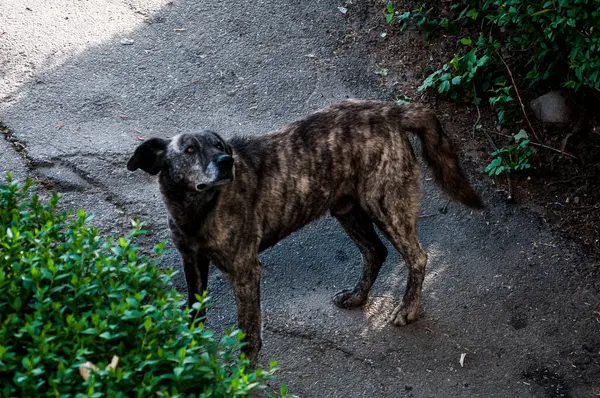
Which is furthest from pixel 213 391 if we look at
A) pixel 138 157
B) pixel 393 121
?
pixel 393 121

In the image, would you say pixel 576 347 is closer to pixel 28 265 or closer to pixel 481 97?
pixel 481 97

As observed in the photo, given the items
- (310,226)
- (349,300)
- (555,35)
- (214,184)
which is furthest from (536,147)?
(214,184)

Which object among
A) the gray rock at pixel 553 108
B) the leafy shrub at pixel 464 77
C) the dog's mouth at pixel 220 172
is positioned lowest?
the gray rock at pixel 553 108

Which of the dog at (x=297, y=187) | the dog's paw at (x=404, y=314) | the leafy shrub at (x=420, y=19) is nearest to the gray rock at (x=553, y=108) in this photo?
the leafy shrub at (x=420, y=19)

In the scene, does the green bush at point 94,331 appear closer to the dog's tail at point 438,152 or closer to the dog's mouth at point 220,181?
the dog's mouth at point 220,181

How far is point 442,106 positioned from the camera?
320 inches

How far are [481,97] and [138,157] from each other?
3.93 m

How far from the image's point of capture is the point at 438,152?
6062 mm

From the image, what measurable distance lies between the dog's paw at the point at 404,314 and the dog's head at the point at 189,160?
5.79ft

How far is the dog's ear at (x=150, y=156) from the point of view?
17.3 feet

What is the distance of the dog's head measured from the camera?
5.15m

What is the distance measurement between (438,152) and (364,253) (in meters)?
0.93

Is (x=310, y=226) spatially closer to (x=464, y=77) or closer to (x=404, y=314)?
(x=404, y=314)

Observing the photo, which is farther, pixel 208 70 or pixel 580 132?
pixel 208 70
